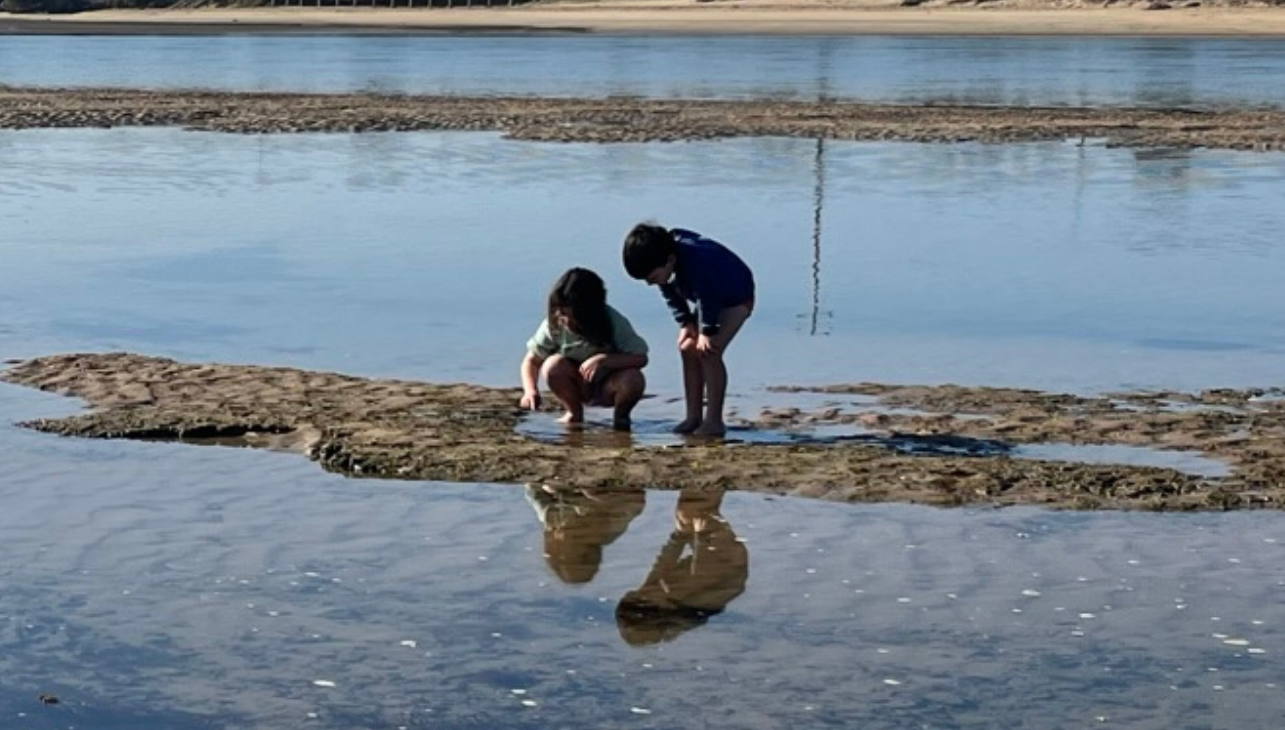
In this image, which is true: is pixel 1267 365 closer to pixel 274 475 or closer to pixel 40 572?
pixel 274 475

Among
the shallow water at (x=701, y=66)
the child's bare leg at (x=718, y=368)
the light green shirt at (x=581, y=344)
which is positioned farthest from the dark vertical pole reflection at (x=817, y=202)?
the child's bare leg at (x=718, y=368)

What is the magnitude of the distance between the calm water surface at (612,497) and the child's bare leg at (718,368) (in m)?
0.63

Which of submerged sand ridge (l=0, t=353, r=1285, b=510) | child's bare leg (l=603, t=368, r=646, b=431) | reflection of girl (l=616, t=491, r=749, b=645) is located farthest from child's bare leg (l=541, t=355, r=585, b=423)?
reflection of girl (l=616, t=491, r=749, b=645)

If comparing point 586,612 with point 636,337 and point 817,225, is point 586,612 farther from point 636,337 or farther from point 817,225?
point 817,225

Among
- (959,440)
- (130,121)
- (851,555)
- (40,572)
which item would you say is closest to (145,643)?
(40,572)

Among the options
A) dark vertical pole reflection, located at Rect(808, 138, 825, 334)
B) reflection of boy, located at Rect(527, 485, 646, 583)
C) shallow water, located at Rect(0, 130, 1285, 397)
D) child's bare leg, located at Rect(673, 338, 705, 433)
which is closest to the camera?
reflection of boy, located at Rect(527, 485, 646, 583)

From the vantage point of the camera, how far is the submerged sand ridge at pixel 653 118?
103 ft

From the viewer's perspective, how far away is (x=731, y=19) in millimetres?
93750

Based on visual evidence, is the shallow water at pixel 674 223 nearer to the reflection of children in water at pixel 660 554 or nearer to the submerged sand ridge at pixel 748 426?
the submerged sand ridge at pixel 748 426

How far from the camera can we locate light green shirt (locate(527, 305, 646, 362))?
11.3m

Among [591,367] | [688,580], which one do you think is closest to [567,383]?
[591,367]

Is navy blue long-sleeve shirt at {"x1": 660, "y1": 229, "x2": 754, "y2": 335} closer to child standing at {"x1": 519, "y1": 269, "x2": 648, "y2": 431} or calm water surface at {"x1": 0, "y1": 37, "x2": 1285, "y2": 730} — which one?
child standing at {"x1": 519, "y1": 269, "x2": 648, "y2": 431}

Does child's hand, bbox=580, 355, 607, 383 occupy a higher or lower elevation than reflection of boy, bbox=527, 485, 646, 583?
higher

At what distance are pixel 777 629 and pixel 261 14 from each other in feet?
362
